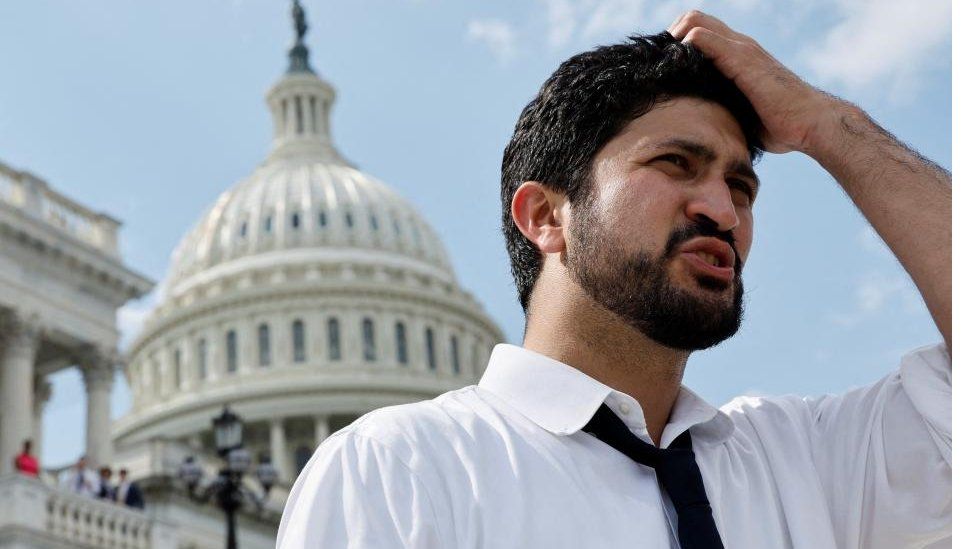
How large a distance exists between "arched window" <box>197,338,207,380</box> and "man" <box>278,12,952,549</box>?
291 ft

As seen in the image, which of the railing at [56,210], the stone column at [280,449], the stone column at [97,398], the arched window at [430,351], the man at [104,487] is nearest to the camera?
the man at [104,487]

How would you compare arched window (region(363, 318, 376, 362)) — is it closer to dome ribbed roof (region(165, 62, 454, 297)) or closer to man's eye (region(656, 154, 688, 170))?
dome ribbed roof (region(165, 62, 454, 297))

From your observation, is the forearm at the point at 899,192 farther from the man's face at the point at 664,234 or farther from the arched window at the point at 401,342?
the arched window at the point at 401,342

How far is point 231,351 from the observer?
293ft

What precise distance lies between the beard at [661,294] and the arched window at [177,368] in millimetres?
90033

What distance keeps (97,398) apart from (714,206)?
35775 mm

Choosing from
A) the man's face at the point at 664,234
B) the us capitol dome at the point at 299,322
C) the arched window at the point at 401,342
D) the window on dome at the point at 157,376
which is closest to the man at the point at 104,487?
the man's face at the point at 664,234

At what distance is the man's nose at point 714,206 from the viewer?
298cm

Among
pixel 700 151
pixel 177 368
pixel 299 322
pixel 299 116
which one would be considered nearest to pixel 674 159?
pixel 700 151

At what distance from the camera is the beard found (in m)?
2.94

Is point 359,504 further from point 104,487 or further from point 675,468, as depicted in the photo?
point 104,487

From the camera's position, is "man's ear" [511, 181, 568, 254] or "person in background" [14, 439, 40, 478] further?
"person in background" [14, 439, 40, 478]

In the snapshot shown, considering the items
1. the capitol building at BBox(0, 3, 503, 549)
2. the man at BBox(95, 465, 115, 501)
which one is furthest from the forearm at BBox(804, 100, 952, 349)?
the capitol building at BBox(0, 3, 503, 549)

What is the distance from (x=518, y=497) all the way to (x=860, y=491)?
0.82 m
